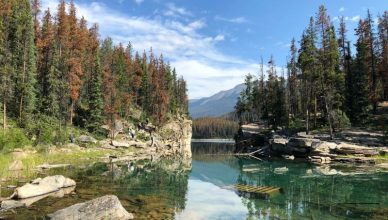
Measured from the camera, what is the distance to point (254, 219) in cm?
1962

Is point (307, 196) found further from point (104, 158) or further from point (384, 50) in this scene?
point (384, 50)

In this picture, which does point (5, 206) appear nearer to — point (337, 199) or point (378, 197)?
point (337, 199)

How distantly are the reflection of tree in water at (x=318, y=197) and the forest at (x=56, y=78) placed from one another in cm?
3177

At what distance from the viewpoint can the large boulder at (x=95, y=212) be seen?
56.6 ft

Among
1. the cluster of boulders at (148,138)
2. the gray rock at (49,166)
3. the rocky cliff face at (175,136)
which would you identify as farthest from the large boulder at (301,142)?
the rocky cliff face at (175,136)

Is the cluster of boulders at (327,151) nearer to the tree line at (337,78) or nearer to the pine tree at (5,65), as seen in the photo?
the tree line at (337,78)

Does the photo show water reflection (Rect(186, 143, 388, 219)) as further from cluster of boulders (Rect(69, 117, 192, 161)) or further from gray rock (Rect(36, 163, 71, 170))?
cluster of boulders (Rect(69, 117, 192, 161))

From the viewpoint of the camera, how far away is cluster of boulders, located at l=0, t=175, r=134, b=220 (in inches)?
688

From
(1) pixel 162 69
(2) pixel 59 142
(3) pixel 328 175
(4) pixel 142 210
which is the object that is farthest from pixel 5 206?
(1) pixel 162 69

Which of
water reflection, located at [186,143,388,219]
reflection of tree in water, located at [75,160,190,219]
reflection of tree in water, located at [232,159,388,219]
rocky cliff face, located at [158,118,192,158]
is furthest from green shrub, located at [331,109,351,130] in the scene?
rocky cliff face, located at [158,118,192,158]

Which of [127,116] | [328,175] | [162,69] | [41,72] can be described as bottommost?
[328,175]

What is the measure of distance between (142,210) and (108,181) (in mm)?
13456

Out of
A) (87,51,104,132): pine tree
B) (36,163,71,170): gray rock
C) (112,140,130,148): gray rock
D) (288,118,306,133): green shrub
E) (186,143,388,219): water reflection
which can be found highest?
(87,51,104,132): pine tree

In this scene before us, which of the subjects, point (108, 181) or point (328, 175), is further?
point (328, 175)
